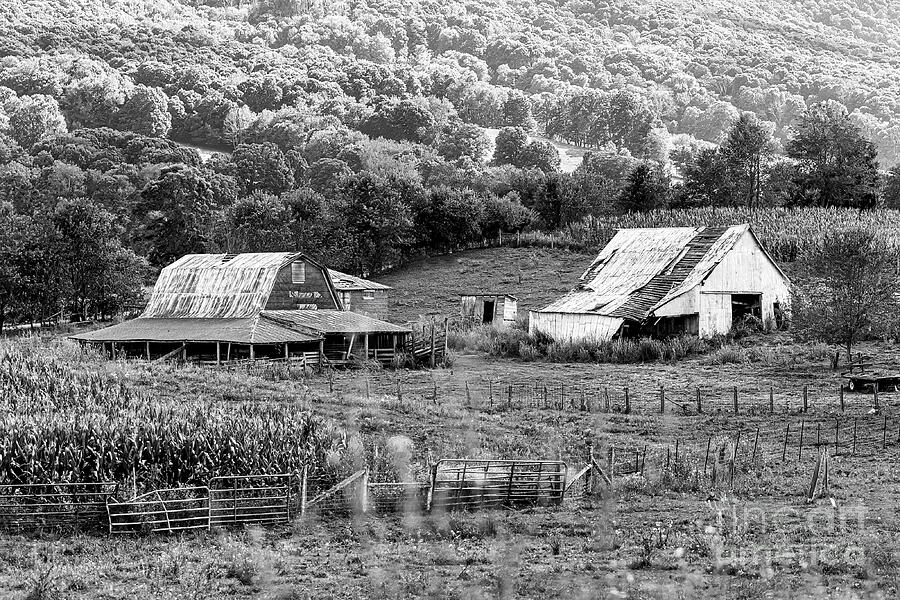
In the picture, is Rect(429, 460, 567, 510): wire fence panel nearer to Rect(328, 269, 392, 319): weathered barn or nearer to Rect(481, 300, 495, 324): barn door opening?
Rect(481, 300, 495, 324): barn door opening

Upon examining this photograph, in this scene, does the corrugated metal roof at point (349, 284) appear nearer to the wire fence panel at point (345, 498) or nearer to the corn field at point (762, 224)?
the corn field at point (762, 224)

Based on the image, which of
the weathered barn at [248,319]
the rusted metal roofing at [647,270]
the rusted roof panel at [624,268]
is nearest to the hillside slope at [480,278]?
the rusted roof panel at [624,268]

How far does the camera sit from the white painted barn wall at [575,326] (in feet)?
169

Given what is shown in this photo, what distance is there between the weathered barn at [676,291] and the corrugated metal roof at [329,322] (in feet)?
24.9

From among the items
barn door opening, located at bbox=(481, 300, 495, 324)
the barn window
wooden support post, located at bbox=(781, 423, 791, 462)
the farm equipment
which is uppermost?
the barn window

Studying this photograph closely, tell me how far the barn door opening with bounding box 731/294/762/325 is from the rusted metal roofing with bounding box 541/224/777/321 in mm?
2452

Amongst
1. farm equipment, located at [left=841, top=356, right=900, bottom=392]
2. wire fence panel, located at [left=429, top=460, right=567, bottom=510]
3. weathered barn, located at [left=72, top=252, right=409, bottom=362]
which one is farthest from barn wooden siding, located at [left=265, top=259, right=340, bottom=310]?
wire fence panel, located at [left=429, top=460, right=567, bottom=510]

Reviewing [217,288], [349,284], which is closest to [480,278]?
[349,284]

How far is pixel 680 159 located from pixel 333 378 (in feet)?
396

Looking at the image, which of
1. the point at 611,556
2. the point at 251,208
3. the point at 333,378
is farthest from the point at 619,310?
the point at 251,208

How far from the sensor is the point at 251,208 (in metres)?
86.9

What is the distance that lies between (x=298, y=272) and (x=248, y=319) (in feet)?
15.4

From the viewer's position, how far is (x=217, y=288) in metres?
56.0

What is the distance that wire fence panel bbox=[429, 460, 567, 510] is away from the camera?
23.1m
